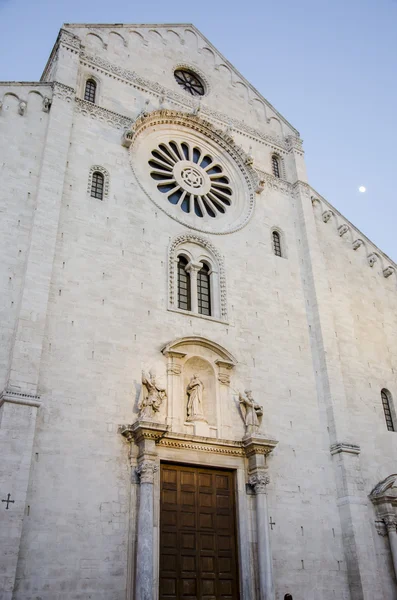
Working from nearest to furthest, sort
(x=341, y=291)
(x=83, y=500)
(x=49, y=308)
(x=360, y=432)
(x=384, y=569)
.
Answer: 1. (x=83, y=500)
2. (x=49, y=308)
3. (x=384, y=569)
4. (x=360, y=432)
5. (x=341, y=291)

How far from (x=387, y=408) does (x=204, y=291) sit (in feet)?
25.8

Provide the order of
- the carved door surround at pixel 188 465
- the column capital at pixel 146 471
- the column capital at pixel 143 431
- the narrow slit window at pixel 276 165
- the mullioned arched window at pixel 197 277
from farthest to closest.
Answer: the narrow slit window at pixel 276 165
the mullioned arched window at pixel 197 277
the column capital at pixel 143 431
the column capital at pixel 146 471
the carved door surround at pixel 188 465

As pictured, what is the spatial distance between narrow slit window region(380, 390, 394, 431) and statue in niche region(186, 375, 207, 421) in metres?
7.55

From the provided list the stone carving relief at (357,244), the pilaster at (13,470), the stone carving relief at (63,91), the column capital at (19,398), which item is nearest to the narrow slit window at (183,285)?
the column capital at (19,398)

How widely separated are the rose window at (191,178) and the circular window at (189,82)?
3.04 meters

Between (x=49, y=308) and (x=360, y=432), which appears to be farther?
(x=360, y=432)

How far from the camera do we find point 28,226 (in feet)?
52.0

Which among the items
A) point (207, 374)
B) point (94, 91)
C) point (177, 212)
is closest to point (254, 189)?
point (177, 212)

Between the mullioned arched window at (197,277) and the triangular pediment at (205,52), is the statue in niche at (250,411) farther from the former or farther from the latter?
the triangular pediment at (205,52)

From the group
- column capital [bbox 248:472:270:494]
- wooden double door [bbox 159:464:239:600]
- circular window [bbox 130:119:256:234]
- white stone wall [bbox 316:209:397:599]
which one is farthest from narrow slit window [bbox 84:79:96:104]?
column capital [bbox 248:472:270:494]

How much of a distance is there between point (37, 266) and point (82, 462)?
204 inches

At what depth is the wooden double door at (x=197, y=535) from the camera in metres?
14.0

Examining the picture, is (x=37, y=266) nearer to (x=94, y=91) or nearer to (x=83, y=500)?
(x=83, y=500)

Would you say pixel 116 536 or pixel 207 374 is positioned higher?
pixel 207 374
